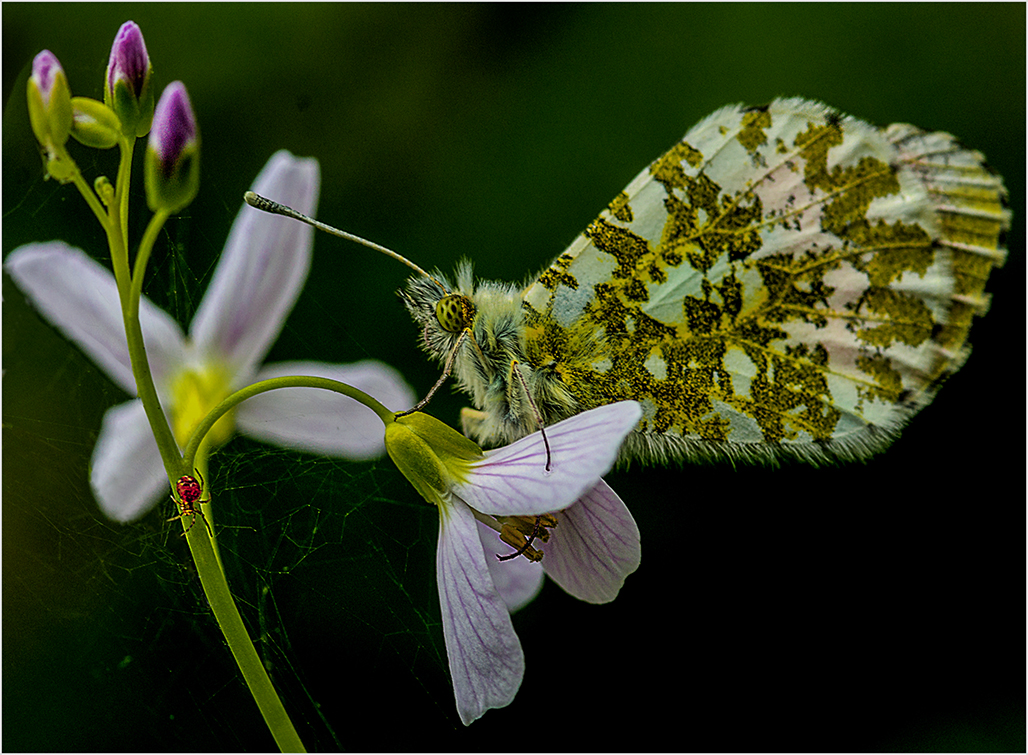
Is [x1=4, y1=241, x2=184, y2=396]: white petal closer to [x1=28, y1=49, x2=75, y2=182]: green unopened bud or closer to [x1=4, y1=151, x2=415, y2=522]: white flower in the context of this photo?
[x1=4, y1=151, x2=415, y2=522]: white flower

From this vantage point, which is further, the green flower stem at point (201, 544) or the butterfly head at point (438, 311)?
the butterfly head at point (438, 311)

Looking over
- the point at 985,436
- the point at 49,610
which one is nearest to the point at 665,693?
the point at 985,436

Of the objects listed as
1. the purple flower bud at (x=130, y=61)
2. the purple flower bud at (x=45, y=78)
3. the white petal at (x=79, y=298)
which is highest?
the purple flower bud at (x=130, y=61)

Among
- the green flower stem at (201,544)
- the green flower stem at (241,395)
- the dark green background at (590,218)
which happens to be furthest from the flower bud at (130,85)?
the dark green background at (590,218)

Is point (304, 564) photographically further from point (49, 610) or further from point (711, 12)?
point (711, 12)

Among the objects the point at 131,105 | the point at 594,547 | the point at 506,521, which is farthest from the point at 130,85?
the point at 594,547

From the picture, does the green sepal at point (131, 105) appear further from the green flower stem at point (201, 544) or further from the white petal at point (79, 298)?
the white petal at point (79, 298)

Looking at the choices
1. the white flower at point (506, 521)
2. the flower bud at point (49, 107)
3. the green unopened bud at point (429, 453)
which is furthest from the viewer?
the green unopened bud at point (429, 453)

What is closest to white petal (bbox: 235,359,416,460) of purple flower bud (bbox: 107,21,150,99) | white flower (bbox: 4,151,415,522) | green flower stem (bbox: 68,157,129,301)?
white flower (bbox: 4,151,415,522)
